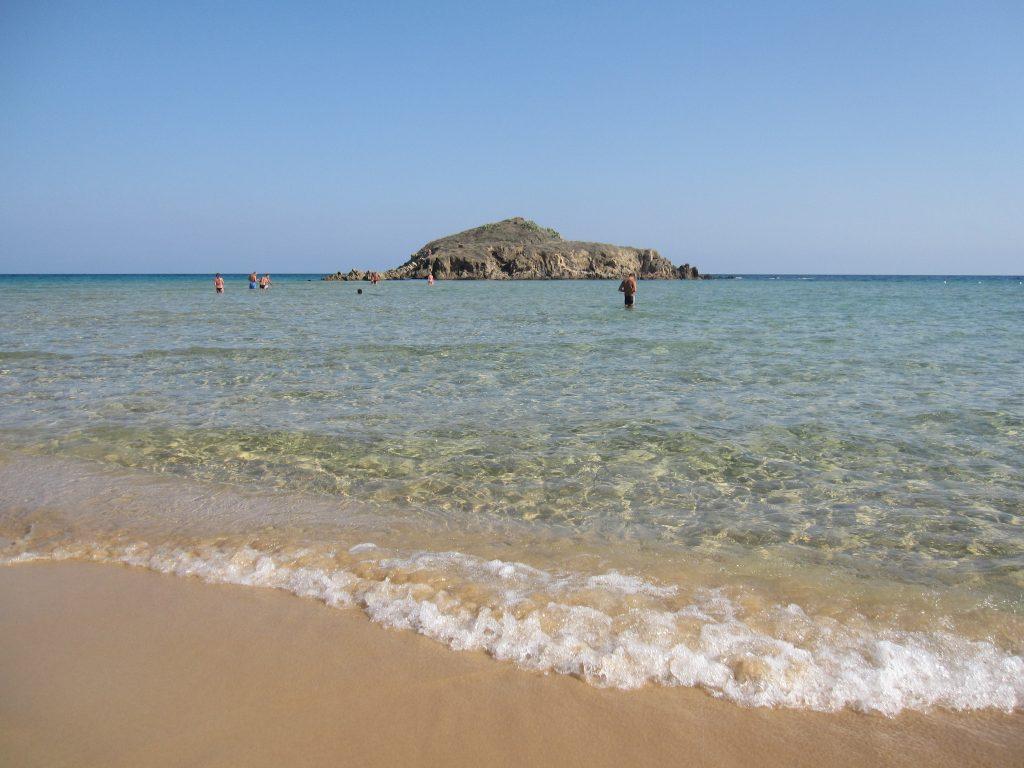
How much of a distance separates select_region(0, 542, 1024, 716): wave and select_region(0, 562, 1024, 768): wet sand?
11cm

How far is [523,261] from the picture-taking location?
116500 mm

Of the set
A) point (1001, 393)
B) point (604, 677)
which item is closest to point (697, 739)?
point (604, 677)

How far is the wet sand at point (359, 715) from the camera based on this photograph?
2.62 m

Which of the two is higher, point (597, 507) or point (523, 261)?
point (523, 261)

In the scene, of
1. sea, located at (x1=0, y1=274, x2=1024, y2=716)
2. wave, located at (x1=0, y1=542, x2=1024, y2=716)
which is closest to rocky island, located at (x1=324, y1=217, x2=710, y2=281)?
sea, located at (x1=0, y1=274, x2=1024, y2=716)

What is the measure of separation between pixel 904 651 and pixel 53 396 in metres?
11.6

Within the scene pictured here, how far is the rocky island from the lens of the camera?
111875 millimetres

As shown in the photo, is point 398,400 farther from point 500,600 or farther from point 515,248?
point 515,248

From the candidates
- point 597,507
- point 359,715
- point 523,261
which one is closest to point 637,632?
point 359,715

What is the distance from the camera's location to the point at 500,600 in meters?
3.88

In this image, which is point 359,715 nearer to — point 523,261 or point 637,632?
point 637,632

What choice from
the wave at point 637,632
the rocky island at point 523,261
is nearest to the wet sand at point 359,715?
the wave at point 637,632

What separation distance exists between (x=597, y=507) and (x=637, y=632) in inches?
82.7

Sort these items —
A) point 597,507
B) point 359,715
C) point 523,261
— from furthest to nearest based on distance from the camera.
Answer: point 523,261
point 597,507
point 359,715
